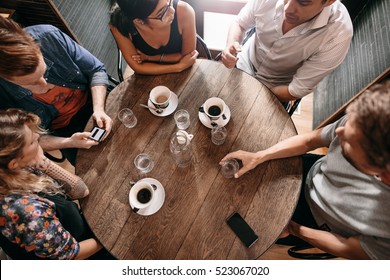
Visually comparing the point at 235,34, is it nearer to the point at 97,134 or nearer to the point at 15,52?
the point at 97,134

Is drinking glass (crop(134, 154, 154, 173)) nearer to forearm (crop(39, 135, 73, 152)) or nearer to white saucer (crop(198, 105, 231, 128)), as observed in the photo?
white saucer (crop(198, 105, 231, 128))

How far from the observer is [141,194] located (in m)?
1.50

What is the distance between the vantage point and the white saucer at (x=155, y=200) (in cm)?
147

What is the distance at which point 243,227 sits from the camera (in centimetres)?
141

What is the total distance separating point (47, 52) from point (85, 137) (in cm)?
62

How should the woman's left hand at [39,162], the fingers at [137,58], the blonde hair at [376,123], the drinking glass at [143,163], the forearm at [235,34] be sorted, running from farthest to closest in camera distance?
the forearm at [235,34] → the fingers at [137,58] → the drinking glass at [143,163] → the woman's left hand at [39,162] → the blonde hair at [376,123]

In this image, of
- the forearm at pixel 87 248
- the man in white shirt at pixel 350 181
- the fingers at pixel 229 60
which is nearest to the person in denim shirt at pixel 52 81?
the forearm at pixel 87 248

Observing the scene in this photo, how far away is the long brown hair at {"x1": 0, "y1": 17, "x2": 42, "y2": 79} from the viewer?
139cm

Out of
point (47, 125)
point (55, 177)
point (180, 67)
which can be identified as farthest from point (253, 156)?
point (47, 125)

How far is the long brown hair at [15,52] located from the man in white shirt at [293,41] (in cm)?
117

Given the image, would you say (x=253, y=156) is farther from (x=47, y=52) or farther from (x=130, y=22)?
(x=47, y=52)

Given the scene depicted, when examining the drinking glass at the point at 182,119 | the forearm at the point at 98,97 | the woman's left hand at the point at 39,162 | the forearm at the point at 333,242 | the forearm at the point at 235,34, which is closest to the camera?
the forearm at the point at 333,242

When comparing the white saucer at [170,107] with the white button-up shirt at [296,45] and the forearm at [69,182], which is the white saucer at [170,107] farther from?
the white button-up shirt at [296,45]

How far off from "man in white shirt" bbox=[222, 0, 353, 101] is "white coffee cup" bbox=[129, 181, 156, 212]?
39.2 inches
